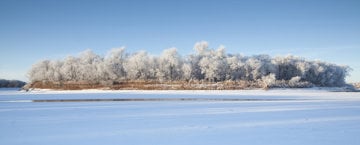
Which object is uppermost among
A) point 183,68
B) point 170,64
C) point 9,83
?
point 170,64

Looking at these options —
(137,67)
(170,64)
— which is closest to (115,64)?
(137,67)

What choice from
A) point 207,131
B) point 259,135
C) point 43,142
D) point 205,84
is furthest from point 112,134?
point 205,84

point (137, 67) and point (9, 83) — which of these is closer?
point (137, 67)

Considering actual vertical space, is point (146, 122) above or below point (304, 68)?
below

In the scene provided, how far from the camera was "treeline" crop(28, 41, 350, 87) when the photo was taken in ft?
213

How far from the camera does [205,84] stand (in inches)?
2195

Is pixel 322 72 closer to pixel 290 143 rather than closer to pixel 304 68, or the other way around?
pixel 304 68

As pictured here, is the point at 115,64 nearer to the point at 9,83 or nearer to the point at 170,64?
the point at 170,64

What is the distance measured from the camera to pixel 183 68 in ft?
213

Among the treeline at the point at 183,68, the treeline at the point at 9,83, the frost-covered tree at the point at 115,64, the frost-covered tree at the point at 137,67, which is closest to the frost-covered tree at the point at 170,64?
the treeline at the point at 183,68

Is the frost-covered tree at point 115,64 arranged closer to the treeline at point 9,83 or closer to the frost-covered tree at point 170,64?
the frost-covered tree at point 170,64

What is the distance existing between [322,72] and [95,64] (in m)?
45.7

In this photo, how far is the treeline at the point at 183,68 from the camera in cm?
6500

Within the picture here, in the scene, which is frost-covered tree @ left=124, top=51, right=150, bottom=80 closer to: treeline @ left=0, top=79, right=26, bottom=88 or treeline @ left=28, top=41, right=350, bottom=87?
treeline @ left=28, top=41, right=350, bottom=87
